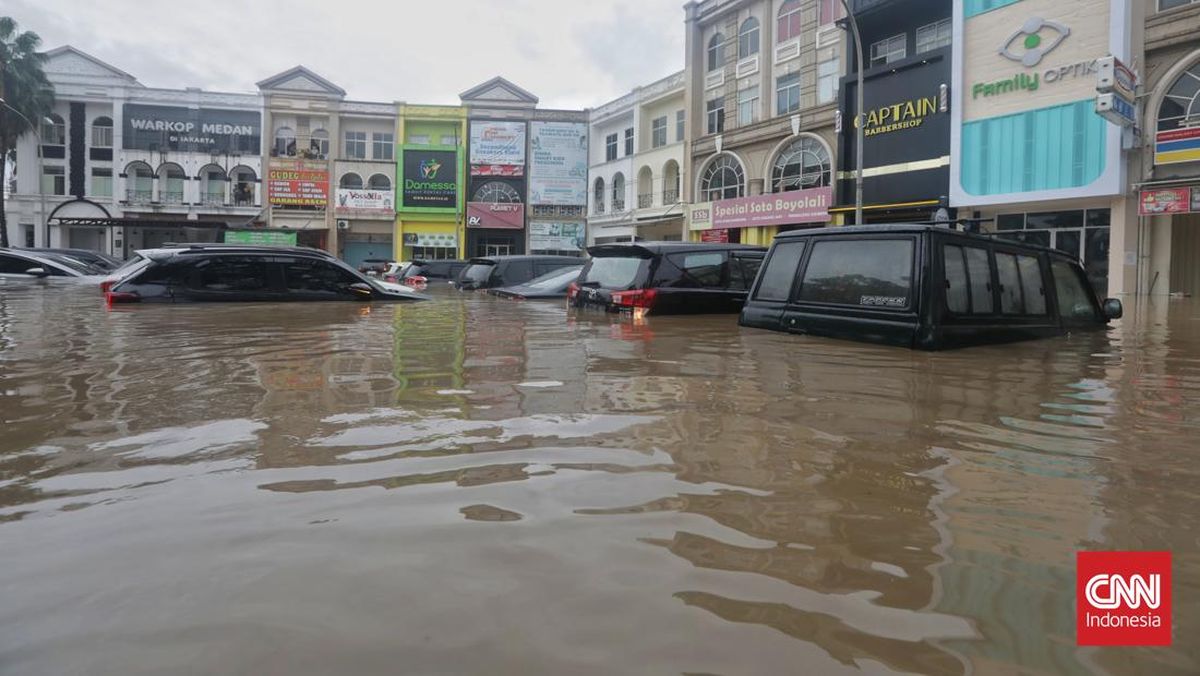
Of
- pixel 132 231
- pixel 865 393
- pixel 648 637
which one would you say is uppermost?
pixel 132 231

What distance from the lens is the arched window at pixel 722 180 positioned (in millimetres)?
35719

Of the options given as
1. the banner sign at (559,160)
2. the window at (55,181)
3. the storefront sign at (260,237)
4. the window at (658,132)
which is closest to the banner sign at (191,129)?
the window at (55,181)

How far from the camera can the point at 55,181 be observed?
1918 inches

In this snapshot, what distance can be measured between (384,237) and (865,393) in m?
50.9

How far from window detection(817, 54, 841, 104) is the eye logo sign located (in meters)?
7.57

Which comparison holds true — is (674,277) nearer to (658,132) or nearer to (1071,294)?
(1071,294)

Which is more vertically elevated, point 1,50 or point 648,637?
point 1,50

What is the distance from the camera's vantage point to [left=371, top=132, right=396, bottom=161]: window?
5228cm

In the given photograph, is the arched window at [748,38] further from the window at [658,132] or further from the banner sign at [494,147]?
the banner sign at [494,147]

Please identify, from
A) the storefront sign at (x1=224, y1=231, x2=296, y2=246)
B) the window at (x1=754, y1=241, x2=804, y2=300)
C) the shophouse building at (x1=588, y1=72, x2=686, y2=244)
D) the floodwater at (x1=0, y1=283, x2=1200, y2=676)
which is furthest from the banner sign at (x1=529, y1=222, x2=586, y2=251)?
the floodwater at (x1=0, y1=283, x2=1200, y2=676)

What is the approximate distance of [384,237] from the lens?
5219 cm

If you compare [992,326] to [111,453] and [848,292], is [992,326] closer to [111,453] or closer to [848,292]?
[848,292]

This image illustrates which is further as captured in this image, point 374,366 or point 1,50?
point 1,50

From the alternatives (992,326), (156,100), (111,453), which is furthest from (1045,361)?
(156,100)
